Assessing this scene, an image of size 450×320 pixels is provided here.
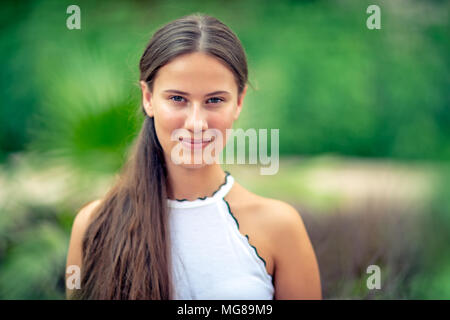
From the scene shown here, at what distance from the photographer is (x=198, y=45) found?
97 centimetres

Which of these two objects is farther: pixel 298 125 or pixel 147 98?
pixel 298 125

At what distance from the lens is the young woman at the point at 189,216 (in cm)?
99

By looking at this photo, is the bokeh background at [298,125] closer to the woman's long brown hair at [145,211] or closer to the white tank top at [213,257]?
the woman's long brown hair at [145,211]

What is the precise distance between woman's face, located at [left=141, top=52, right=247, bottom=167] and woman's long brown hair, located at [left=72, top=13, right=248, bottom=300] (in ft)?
0.08

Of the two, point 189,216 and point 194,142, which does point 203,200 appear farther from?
point 194,142

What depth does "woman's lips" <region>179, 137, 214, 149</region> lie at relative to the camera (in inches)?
39.2

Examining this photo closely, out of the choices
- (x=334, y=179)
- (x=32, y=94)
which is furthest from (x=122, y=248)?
(x=32, y=94)

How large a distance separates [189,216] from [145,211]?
0.12 meters

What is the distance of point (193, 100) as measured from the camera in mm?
978

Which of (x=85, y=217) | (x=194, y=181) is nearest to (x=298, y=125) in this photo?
(x=194, y=181)

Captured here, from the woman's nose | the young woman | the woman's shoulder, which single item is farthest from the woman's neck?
the woman's shoulder

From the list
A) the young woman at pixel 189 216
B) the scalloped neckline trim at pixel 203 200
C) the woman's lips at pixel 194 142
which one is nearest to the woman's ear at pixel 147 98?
the young woman at pixel 189 216

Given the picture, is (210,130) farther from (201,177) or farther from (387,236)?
(387,236)

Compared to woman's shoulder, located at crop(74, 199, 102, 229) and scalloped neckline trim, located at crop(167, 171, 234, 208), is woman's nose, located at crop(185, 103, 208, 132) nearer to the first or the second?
scalloped neckline trim, located at crop(167, 171, 234, 208)
